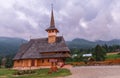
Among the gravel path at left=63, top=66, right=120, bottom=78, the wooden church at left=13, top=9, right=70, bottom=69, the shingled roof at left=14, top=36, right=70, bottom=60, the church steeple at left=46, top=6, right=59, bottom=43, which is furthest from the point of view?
the church steeple at left=46, top=6, right=59, bottom=43

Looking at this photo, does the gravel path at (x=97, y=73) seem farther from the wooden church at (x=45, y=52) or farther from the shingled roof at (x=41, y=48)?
the shingled roof at (x=41, y=48)

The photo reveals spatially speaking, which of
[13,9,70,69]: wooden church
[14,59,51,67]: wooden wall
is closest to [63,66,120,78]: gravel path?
[13,9,70,69]: wooden church

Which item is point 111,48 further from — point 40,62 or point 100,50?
point 40,62

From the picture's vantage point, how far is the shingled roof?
170 feet

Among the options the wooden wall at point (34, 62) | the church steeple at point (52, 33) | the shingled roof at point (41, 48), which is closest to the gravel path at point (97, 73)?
the shingled roof at point (41, 48)

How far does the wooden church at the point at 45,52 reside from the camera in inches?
2021

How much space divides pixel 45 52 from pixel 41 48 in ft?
6.43

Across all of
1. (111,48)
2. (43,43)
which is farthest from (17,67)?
(111,48)

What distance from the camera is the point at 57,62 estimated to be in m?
50.9

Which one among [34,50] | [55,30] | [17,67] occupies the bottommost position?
[17,67]

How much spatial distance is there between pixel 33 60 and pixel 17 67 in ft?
17.6

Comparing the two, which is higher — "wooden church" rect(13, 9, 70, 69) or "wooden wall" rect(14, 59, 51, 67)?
"wooden church" rect(13, 9, 70, 69)

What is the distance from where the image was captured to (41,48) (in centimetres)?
5444

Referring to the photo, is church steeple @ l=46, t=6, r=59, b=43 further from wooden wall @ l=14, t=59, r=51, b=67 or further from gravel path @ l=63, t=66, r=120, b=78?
gravel path @ l=63, t=66, r=120, b=78
